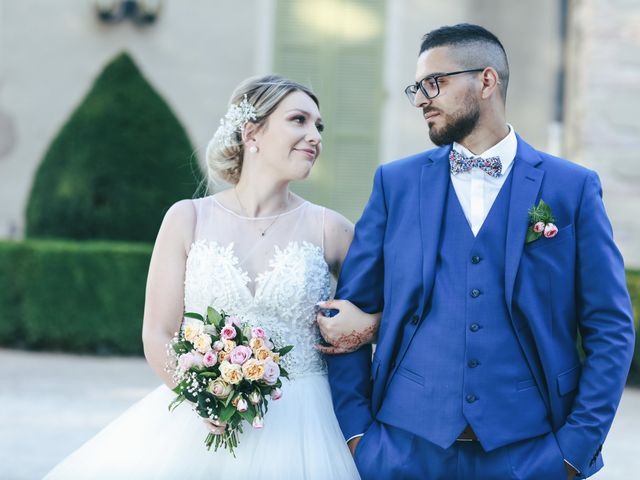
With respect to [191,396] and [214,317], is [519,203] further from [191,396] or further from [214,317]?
[191,396]

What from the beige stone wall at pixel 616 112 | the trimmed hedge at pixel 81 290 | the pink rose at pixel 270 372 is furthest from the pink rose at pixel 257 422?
the beige stone wall at pixel 616 112

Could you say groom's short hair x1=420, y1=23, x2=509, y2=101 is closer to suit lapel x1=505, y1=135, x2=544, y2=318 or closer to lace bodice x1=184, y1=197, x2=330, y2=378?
suit lapel x1=505, y1=135, x2=544, y2=318

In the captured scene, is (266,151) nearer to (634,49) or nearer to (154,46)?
(634,49)

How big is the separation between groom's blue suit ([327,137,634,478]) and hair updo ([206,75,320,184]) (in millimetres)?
635

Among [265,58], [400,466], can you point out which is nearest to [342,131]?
[265,58]

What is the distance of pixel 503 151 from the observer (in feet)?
9.33

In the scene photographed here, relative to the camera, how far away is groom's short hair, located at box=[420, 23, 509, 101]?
2777 mm

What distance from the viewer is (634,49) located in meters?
8.86

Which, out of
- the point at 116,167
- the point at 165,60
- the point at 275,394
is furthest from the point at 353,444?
the point at 165,60

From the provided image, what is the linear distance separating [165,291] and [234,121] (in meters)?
0.64

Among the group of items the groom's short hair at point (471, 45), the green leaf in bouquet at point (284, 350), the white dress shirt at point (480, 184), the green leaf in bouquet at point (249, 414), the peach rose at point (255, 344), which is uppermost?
the groom's short hair at point (471, 45)

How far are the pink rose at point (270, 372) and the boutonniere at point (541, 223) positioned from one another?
2.66 ft

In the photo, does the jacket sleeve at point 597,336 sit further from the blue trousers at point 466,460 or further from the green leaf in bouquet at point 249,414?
the green leaf in bouquet at point 249,414

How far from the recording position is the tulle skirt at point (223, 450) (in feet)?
9.54
